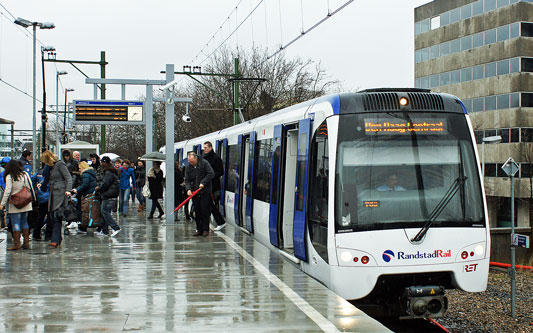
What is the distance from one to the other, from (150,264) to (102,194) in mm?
3856

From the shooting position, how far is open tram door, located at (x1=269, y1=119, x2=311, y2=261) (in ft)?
33.3

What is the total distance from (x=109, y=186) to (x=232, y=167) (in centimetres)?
425

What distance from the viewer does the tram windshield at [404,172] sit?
8.84 meters

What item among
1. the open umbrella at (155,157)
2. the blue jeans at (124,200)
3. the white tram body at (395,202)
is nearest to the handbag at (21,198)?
the white tram body at (395,202)

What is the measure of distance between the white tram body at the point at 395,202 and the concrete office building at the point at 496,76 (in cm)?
4026

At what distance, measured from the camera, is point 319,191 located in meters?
9.41

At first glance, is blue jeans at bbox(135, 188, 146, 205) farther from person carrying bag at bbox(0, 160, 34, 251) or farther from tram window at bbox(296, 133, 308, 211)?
tram window at bbox(296, 133, 308, 211)

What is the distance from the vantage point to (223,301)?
7742 mm

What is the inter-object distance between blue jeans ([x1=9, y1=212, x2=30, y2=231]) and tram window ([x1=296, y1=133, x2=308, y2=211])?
4597 mm

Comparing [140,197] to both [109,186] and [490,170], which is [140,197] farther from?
[490,170]

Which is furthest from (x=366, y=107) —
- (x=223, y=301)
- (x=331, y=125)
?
(x=223, y=301)

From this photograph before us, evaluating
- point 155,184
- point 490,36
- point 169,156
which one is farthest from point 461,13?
point 169,156

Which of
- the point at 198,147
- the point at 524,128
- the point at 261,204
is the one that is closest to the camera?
the point at 261,204

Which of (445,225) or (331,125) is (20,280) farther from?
(445,225)
